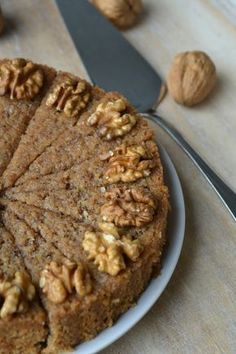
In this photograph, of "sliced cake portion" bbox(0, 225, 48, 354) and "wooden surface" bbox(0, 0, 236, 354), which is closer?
"sliced cake portion" bbox(0, 225, 48, 354)

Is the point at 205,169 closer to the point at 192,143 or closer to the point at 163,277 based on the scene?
the point at 192,143

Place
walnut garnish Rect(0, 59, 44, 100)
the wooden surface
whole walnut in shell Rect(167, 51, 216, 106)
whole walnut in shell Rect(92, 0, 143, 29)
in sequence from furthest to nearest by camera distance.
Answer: whole walnut in shell Rect(92, 0, 143, 29) → whole walnut in shell Rect(167, 51, 216, 106) → walnut garnish Rect(0, 59, 44, 100) → the wooden surface

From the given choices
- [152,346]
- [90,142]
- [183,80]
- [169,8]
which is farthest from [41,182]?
[169,8]

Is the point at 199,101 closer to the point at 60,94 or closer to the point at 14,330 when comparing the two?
the point at 60,94

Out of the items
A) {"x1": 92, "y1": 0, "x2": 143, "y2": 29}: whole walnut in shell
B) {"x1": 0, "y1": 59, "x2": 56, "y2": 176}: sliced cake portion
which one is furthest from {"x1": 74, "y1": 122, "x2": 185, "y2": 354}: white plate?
{"x1": 92, "y1": 0, "x2": 143, "y2": 29}: whole walnut in shell

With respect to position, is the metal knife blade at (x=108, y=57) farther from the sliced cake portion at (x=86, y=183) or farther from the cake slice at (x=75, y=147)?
the sliced cake portion at (x=86, y=183)

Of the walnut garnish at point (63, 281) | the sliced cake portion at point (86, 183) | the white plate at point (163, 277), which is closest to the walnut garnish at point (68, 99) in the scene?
the sliced cake portion at point (86, 183)

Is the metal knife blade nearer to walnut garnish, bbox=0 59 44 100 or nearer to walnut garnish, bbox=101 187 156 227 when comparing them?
walnut garnish, bbox=0 59 44 100
